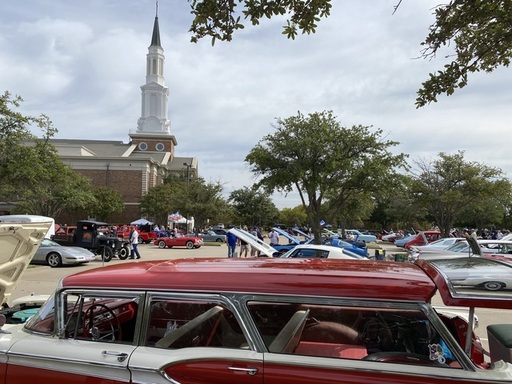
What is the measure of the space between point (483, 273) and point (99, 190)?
5770cm

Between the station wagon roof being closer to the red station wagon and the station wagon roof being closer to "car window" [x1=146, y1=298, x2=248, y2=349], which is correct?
the red station wagon

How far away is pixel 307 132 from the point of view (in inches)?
845

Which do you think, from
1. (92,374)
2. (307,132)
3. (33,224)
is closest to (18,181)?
(307,132)

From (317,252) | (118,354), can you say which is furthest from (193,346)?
(317,252)

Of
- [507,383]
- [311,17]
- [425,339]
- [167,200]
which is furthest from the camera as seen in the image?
[167,200]

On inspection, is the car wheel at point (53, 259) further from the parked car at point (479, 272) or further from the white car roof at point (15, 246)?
the parked car at point (479, 272)

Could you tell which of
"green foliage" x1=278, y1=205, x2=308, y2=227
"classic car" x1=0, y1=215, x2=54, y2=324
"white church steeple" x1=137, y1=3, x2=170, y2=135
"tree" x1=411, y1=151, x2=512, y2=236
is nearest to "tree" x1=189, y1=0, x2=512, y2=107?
"classic car" x1=0, y1=215, x2=54, y2=324

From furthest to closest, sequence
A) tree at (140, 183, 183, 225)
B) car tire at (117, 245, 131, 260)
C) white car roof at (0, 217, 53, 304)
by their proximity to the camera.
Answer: tree at (140, 183, 183, 225), car tire at (117, 245, 131, 260), white car roof at (0, 217, 53, 304)

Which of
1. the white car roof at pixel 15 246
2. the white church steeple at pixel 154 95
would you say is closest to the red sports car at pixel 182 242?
the white car roof at pixel 15 246

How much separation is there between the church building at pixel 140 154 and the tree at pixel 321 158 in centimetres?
2898

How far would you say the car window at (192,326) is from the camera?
265 cm

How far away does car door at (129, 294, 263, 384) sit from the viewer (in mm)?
2398

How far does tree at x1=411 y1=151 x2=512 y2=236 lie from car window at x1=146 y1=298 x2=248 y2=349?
27945 millimetres

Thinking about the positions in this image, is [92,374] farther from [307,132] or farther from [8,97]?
[307,132]
